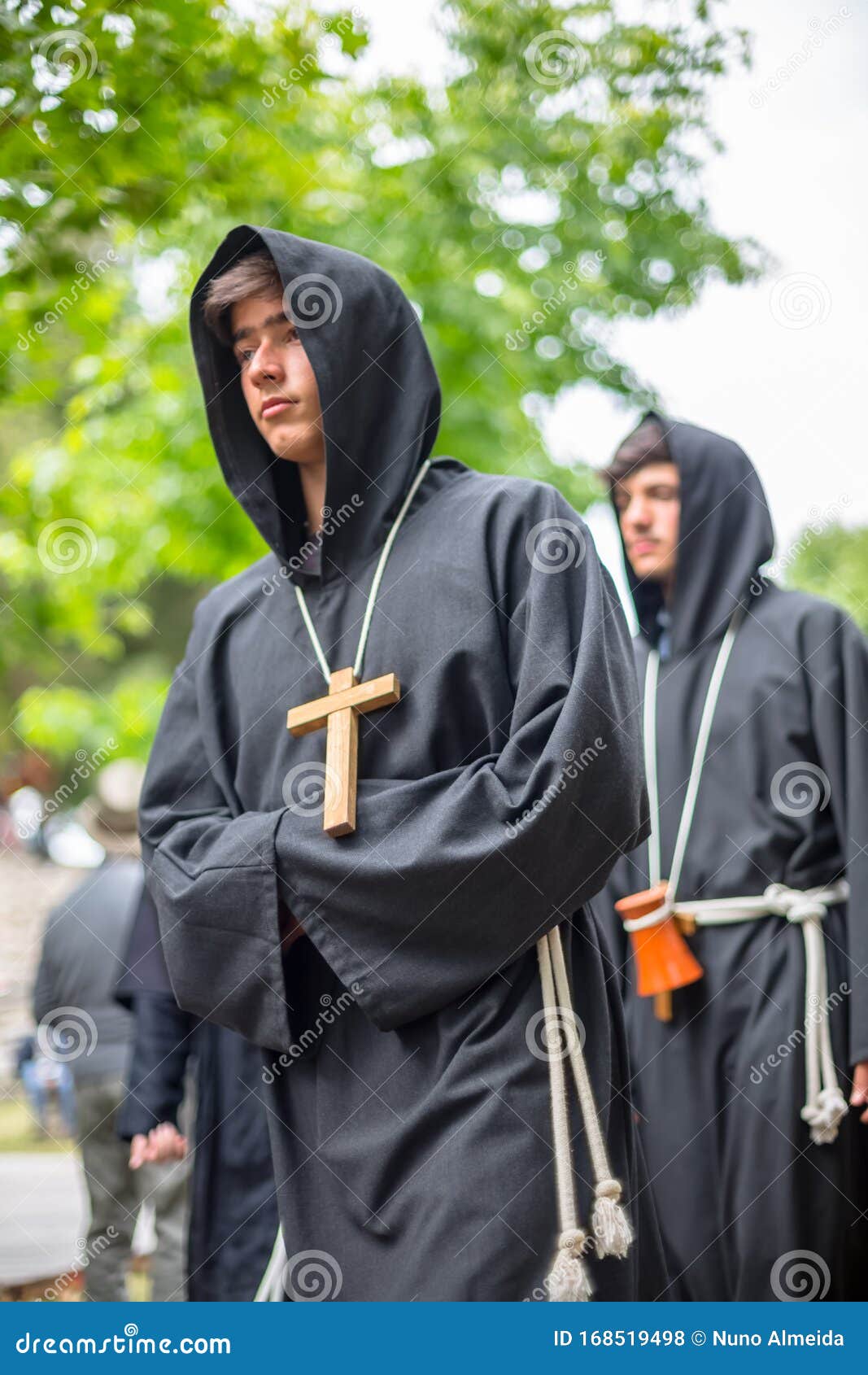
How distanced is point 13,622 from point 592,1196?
8.19 m

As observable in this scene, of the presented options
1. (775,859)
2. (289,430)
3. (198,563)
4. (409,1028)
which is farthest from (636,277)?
(409,1028)

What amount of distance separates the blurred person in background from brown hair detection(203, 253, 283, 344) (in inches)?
129

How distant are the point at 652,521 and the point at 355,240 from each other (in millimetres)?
4449

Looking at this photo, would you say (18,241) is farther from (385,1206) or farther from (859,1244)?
(859,1244)

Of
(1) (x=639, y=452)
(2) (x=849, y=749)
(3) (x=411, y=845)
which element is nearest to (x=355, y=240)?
(1) (x=639, y=452)

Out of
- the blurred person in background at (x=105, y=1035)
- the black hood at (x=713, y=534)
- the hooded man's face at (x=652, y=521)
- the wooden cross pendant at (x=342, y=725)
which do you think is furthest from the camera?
the blurred person in background at (x=105, y=1035)

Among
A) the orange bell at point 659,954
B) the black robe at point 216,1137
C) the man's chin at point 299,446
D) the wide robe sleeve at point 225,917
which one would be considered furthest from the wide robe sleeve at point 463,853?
the orange bell at point 659,954

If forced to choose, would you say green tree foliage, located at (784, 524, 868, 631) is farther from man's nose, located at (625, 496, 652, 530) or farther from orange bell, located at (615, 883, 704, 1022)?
orange bell, located at (615, 883, 704, 1022)

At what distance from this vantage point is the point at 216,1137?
13.3ft

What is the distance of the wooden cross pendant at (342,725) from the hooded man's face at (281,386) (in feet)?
1.86

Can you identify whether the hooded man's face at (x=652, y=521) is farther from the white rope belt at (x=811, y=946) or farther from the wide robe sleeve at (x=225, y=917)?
the wide robe sleeve at (x=225, y=917)

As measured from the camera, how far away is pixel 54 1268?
5.01 meters

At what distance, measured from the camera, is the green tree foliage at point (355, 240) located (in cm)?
551

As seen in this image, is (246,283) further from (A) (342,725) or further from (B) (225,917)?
(B) (225,917)
